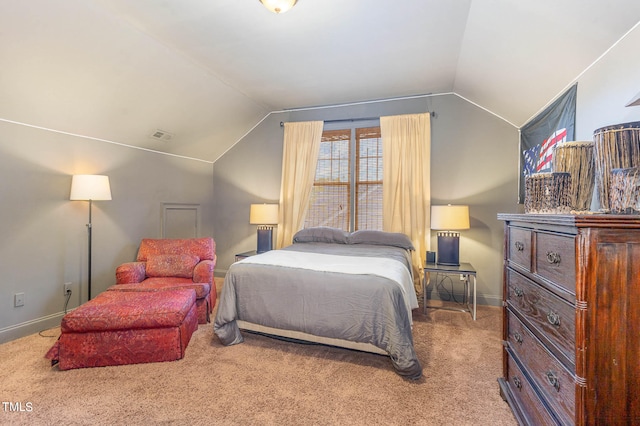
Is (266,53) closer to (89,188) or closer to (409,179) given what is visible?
(89,188)

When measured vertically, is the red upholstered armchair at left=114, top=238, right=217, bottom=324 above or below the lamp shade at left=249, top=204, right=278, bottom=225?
below

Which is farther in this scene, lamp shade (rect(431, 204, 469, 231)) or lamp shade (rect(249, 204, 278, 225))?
lamp shade (rect(249, 204, 278, 225))

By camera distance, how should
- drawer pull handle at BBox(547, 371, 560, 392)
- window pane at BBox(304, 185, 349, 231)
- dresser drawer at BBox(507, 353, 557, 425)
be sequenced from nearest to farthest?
1. drawer pull handle at BBox(547, 371, 560, 392)
2. dresser drawer at BBox(507, 353, 557, 425)
3. window pane at BBox(304, 185, 349, 231)

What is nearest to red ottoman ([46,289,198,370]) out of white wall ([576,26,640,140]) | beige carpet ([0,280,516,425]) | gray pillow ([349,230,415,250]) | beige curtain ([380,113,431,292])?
beige carpet ([0,280,516,425])

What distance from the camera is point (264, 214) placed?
4.18 metres

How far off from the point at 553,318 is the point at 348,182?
3349 millimetres

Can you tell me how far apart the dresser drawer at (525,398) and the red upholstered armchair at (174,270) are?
2.65 meters

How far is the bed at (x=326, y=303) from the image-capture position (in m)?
2.10

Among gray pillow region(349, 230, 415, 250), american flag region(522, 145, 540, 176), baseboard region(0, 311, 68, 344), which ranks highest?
american flag region(522, 145, 540, 176)

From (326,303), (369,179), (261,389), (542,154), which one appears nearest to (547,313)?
(326,303)

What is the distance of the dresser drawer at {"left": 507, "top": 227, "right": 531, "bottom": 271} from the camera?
4.77ft

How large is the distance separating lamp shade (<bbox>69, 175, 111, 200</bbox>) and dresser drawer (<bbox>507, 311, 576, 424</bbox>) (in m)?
3.65

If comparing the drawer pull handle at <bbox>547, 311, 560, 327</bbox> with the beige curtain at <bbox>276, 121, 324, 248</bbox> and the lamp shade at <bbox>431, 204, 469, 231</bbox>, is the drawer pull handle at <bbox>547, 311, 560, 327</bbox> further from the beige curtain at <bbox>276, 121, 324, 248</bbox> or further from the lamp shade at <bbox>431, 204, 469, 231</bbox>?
the beige curtain at <bbox>276, 121, 324, 248</bbox>

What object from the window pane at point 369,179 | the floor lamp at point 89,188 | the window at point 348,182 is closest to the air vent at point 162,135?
the floor lamp at point 89,188
